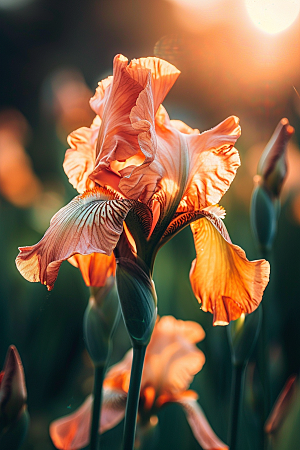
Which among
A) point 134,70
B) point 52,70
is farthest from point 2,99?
point 134,70

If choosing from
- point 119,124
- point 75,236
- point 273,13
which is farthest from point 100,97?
point 273,13

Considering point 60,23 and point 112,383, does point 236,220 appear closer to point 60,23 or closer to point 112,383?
point 112,383

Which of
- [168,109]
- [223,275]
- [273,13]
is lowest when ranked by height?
[223,275]

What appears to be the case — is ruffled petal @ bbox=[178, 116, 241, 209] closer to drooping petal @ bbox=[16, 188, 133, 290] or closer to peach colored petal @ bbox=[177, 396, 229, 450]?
drooping petal @ bbox=[16, 188, 133, 290]

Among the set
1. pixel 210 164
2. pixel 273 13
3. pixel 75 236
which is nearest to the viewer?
pixel 75 236

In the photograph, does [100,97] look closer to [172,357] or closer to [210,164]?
[210,164]

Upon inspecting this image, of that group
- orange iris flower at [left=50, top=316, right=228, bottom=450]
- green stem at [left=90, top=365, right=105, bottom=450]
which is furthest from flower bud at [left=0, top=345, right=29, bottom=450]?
orange iris flower at [left=50, top=316, right=228, bottom=450]
